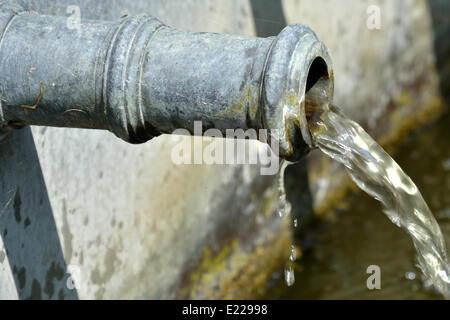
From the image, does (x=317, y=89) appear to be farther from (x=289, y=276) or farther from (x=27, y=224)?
(x=289, y=276)

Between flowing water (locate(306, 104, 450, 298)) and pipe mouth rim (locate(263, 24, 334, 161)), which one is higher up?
pipe mouth rim (locate(263, 24, 334, 161))

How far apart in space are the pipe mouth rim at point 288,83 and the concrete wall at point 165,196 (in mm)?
742

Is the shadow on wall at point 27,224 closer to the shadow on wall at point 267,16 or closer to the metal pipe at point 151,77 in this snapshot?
the metal pipe at point 151,77

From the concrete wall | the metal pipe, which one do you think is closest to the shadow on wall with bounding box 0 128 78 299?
the concrete wall

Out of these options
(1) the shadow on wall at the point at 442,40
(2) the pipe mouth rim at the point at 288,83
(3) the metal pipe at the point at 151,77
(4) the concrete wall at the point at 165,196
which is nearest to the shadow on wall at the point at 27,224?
(4) the concrete wall at the point at 165,196

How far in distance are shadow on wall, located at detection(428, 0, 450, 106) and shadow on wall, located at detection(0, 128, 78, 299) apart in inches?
128

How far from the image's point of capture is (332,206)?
378cm

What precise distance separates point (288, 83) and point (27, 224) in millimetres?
939

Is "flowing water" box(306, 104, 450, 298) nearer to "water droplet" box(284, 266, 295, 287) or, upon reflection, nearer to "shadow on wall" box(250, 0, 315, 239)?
"water droplet" box(284, 266, 295, 287)

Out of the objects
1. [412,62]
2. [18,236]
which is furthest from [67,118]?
[412,62]

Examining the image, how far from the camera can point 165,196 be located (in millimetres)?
2748

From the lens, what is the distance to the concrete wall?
6.82 feet

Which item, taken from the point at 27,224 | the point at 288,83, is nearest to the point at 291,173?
the point at 27,224

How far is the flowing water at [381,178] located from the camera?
1881 mm
